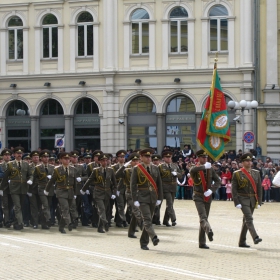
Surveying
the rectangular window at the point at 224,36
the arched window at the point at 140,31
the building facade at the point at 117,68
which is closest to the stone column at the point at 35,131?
the building facade at the point at 117,68

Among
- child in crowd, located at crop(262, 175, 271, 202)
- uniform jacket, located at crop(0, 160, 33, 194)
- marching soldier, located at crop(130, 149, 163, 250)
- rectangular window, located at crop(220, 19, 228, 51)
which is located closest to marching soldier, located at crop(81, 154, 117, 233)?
uniform jacket, located at crop(0, 160, 33, 194)

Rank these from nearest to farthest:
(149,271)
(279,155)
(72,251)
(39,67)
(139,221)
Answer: (149,271)
(72,251)
(139,221)
(279,155)
(39,67)

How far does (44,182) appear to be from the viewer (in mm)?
21625

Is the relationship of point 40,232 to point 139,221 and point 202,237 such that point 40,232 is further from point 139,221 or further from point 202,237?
point 202,237

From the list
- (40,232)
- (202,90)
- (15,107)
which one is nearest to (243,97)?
(202,90)

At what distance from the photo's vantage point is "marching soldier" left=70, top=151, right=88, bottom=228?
20891mm

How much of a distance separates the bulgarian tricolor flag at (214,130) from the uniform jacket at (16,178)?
185 inches

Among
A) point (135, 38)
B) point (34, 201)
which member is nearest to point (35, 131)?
point (135, 38)

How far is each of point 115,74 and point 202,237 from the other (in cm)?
2784

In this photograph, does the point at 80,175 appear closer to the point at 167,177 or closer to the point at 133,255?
the point at 167,177

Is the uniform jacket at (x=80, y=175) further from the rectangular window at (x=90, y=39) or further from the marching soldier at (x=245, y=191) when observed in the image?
the rectangular window at (x=90, y=39)

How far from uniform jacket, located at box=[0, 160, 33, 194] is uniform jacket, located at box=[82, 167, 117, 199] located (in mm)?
1691

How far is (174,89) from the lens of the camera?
43.2 metres

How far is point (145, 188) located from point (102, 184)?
410 cm
